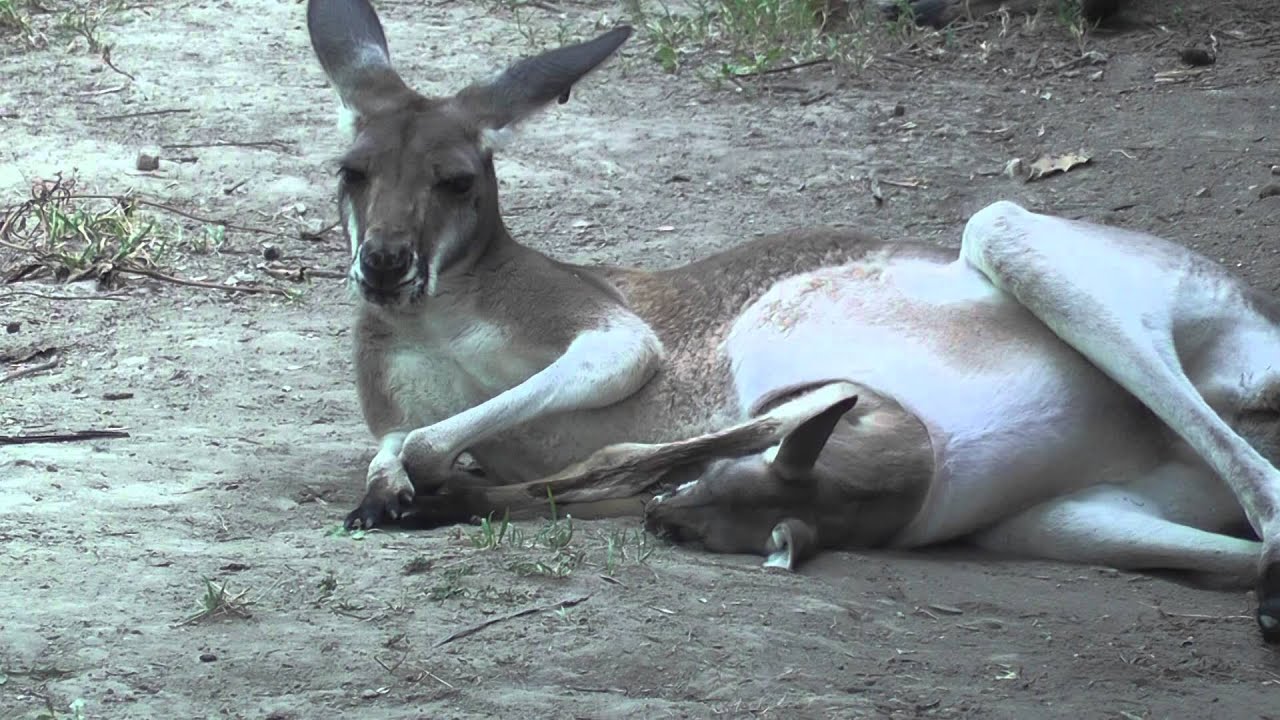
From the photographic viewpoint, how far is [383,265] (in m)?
4.47

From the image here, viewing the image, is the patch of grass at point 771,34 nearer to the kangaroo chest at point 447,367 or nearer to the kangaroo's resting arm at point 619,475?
the kangaroo chest at point 447,367

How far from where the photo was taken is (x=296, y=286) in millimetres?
6633

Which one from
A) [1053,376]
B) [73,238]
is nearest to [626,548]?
[1053,376]

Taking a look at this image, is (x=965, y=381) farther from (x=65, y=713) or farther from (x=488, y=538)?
(x=65, y=713)

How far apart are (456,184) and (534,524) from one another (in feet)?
3.29

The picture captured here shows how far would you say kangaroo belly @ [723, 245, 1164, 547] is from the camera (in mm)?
4457

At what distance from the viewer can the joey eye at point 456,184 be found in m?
4.75

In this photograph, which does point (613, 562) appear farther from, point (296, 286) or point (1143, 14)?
point (1143, 14)

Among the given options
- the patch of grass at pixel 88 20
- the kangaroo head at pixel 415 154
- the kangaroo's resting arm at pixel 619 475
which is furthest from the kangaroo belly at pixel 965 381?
the patch of grass at pixel 88 20

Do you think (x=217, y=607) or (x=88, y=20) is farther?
(x=88, y=20)

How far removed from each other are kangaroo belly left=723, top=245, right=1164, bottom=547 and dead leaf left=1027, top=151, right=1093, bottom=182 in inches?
93.3

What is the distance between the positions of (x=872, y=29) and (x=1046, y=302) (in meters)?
4.30

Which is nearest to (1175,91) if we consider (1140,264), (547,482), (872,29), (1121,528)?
(872,29)

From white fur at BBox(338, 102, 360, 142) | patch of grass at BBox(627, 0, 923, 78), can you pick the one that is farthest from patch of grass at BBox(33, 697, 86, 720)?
patch of grass at BBox(627, 0, 923, 78)
